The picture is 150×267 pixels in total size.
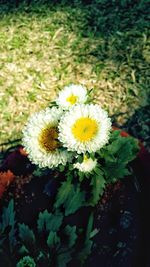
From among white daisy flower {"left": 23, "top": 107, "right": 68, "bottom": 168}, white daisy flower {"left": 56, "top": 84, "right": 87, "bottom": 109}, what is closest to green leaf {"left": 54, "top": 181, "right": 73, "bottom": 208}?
white daisy flower {"left": 23, "top": 107, "right": 68, "bottom": 168}

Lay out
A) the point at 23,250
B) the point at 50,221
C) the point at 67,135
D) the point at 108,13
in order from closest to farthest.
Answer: the point at 67,135 < the point at 23,250 < the point at 50,221 < the point at 108,13

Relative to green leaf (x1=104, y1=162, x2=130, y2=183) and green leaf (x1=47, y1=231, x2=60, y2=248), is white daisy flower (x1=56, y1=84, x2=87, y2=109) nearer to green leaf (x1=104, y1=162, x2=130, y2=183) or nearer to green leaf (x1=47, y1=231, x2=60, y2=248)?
green leaf (x1=104, y1=162, x2=130, y2=183)

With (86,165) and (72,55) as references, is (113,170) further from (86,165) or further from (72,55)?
(72,55)

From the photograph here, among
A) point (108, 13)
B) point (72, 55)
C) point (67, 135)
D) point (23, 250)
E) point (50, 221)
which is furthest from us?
point (108, 13)

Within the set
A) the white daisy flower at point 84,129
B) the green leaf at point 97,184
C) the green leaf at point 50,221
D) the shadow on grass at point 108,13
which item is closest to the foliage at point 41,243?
the green leaf at point 50,221

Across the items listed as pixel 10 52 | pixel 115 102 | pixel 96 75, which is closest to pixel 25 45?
pixel 10 52

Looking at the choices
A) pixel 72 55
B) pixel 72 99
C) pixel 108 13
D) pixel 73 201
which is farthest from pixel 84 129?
pixel 108 13
